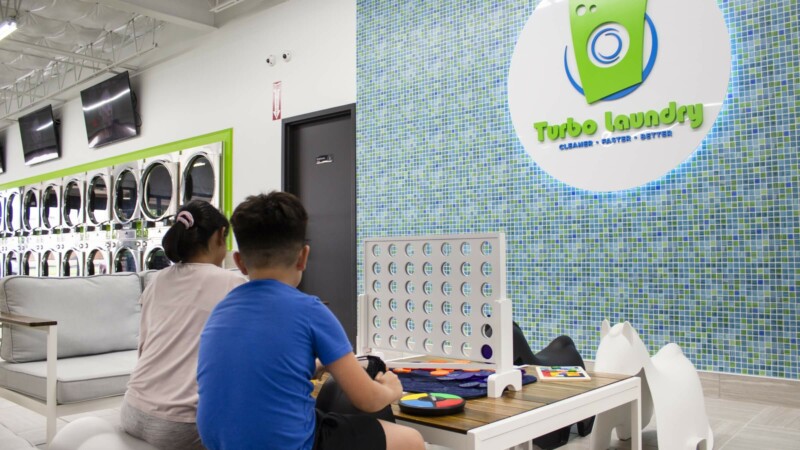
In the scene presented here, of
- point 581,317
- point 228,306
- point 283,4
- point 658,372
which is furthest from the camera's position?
point 283,4

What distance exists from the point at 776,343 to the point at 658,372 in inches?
49.0

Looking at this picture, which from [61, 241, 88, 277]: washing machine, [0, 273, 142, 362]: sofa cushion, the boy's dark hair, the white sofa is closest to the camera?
the boy's dark hair

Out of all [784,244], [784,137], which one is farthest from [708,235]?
[784,137]

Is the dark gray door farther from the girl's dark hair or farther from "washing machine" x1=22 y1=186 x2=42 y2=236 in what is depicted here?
"washing machine" x1=22 y1=186 x2=42 y2=236

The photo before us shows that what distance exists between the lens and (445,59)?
4.70 metres

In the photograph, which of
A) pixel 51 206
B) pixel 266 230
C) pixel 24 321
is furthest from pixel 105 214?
pixel 266 230

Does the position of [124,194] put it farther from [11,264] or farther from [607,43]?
[607,43]

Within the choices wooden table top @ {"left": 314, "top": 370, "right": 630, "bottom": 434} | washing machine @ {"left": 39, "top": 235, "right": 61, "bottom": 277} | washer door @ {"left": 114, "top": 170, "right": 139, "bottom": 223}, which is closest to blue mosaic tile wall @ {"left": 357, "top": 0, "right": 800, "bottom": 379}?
wooden table top @ {"left": 314, "top": 370, "right": 630, "bottom": 434}

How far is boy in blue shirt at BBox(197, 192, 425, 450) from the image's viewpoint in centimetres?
123

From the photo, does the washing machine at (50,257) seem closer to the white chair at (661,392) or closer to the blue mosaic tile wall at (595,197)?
the blue mosaic tile wall at (595,197)

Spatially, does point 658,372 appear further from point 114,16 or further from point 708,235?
point 114,16

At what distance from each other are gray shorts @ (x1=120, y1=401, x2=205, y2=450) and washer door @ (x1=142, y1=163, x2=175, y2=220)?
5.80 m

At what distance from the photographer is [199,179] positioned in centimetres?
688

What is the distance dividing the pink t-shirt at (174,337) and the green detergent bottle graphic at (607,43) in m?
2.88
